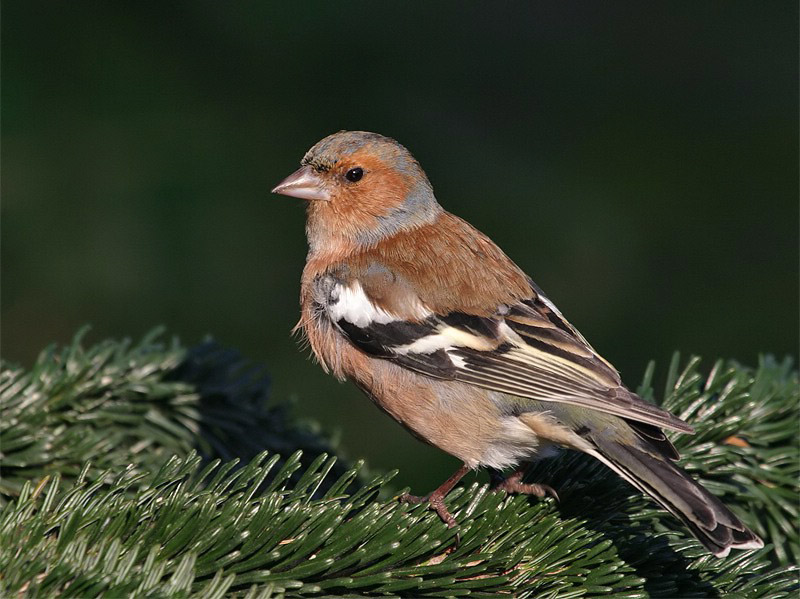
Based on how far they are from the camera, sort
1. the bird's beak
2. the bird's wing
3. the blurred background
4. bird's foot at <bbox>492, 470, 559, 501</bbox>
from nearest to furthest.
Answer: bird's foot at <bbox>492, 470, 559, 501</bbox> < the bird's wing < the bird's beak < the blurred background

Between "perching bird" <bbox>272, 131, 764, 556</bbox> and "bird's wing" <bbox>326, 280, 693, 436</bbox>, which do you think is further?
"bird's wing" <bbox>326, 280, 693, 436</bbox>

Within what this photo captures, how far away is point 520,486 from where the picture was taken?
8.71 feet

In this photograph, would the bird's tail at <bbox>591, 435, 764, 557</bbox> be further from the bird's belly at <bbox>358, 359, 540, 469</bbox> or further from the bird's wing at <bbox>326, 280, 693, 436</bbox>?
the bird's belly at <bbox>358, 359, 540, 469</bbox>

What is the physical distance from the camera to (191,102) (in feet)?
20.6

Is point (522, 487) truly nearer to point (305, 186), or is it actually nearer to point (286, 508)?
point (286, 508)

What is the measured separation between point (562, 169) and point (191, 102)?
2.77 m

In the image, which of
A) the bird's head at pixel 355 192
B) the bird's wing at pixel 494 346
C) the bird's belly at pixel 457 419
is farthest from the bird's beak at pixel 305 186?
the bird's belly at pixel 457 419

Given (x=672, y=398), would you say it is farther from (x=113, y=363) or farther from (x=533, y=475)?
(x=113, y=363)

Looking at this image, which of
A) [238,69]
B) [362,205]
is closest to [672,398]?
[362,205]

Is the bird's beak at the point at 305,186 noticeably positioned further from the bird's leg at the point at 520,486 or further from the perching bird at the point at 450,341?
the bird's leg at the point at 520,486

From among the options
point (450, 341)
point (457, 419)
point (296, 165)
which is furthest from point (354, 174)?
point (296, 165)

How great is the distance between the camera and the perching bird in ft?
8.71

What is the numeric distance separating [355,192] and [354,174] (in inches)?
2.8

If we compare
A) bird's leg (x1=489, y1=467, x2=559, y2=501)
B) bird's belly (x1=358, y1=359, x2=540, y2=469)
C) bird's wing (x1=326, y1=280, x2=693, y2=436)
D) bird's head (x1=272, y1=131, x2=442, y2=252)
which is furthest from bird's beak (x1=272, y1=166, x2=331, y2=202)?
bird's leg (x1=489, y1=467, x2=559, y2=501)
